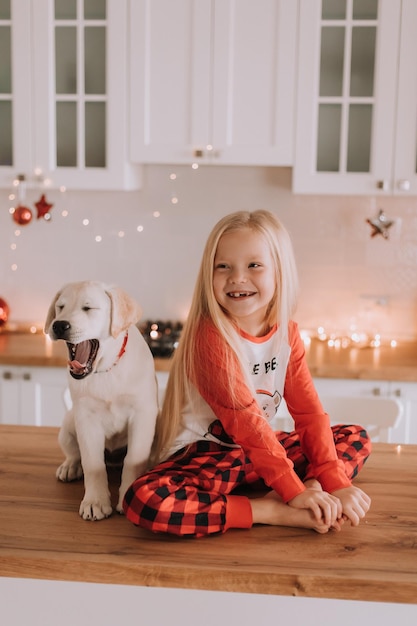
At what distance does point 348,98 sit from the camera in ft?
9.26

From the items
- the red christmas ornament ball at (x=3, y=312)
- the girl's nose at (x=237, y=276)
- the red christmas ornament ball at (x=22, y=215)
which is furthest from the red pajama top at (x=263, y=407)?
the red christmas ornament ball at (x=3, y=312)

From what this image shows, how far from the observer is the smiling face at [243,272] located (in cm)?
142

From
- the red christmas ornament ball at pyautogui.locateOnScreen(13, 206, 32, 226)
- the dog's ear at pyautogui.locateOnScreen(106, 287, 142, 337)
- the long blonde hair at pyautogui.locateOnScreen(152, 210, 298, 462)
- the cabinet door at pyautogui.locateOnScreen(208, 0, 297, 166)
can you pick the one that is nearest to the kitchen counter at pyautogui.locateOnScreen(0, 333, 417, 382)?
the red christmas ornament ball at pyautogui.locateOnScreen(13, 206, 32, 226)

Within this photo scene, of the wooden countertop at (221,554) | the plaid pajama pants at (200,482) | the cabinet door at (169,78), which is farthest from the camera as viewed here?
the cabinet door at (169,78)

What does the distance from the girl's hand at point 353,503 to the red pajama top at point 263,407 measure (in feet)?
0.13

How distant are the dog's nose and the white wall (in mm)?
2064

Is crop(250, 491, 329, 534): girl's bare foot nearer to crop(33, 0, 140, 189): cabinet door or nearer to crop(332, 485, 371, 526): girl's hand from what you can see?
crop(332, 485, 371, 526): girl's hand

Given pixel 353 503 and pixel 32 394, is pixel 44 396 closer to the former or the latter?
pixel 32 394

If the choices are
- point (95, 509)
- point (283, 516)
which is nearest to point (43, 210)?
point (95, 509)

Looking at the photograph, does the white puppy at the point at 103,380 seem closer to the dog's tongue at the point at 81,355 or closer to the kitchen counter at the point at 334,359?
the dog's tongue at the point at 81,355

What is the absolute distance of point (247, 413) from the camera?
53.6 inches

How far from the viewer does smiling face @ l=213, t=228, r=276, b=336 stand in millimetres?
1422

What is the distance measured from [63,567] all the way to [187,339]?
502 millimetres

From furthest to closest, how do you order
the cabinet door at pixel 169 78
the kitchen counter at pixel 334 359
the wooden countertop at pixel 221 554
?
the cabinet door at pixel 169 78 < the kitchen counter at pixel 334 359 < the wooden countertop at pixel 221 554
